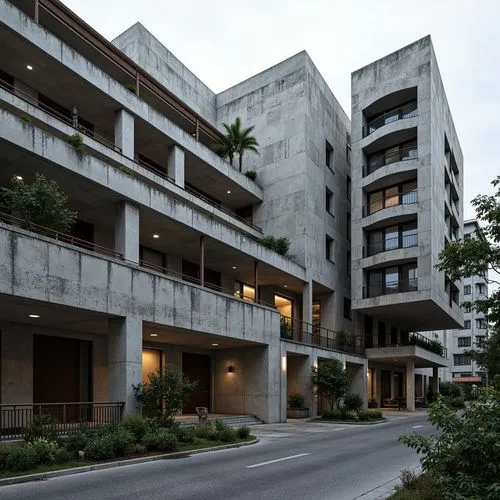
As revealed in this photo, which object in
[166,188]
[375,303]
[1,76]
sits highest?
[1,76]

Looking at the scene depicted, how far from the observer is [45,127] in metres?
23.4

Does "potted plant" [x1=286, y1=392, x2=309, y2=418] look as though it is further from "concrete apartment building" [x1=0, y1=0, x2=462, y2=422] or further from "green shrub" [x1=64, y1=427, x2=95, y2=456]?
"green shrub" [x1=64, y1=427, x2=95, y2=456]

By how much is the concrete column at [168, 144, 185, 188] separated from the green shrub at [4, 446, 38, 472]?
1945 centimetres

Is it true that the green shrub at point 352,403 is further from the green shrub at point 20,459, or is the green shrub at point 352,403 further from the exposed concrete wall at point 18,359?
the green shrub at point 20,459

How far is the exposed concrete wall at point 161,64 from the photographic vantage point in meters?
35.6

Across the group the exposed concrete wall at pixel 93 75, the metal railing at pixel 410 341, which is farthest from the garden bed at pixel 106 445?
the metal railing at pixel 410 341

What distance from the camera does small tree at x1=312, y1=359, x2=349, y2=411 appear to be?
3375cm

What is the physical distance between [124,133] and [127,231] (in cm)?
635

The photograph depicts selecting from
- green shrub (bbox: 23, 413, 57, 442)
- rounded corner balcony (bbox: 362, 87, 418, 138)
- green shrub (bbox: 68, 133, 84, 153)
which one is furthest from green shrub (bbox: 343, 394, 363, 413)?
green shrub (bbox: 68, 133, 84, 153)

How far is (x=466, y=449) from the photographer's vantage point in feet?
23.3

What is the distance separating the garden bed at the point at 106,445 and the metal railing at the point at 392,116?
30513mm

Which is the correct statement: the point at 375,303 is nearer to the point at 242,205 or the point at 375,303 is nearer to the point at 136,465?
the point at 242,205

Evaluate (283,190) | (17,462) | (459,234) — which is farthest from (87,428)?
(459,234)

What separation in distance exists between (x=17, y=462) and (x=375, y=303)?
107 feet
